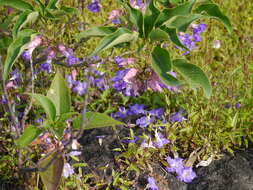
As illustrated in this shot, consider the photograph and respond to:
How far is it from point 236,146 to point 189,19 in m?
1.10

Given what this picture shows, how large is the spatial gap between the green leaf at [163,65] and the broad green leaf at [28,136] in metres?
0.51

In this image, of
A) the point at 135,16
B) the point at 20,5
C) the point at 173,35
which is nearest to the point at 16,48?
the point at 20,5

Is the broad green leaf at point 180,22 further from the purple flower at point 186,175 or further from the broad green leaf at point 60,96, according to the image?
the purple flower at point 186,175

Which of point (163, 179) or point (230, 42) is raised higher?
point (230, 42)

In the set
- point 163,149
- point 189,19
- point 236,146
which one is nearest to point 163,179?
point 163,149

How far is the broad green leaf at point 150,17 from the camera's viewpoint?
156cm

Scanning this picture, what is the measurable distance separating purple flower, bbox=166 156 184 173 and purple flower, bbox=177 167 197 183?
0.02 metres

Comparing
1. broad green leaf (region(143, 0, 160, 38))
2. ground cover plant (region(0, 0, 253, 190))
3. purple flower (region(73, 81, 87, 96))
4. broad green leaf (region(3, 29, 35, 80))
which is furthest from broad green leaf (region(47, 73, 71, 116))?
purple flower (region(73, 81, 87, 96))

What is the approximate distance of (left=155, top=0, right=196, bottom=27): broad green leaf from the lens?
156cm

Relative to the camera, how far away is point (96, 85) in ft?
9.16

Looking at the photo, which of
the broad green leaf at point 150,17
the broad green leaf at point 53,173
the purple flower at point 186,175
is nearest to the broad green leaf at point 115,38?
the broad green leaf at point 150,17

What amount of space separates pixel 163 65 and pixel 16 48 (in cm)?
59

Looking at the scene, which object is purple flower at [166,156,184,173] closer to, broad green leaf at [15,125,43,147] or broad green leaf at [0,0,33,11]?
broad green leaf at [15,125,43,147]

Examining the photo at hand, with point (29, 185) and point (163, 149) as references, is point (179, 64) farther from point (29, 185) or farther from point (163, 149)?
point (29, 185)
